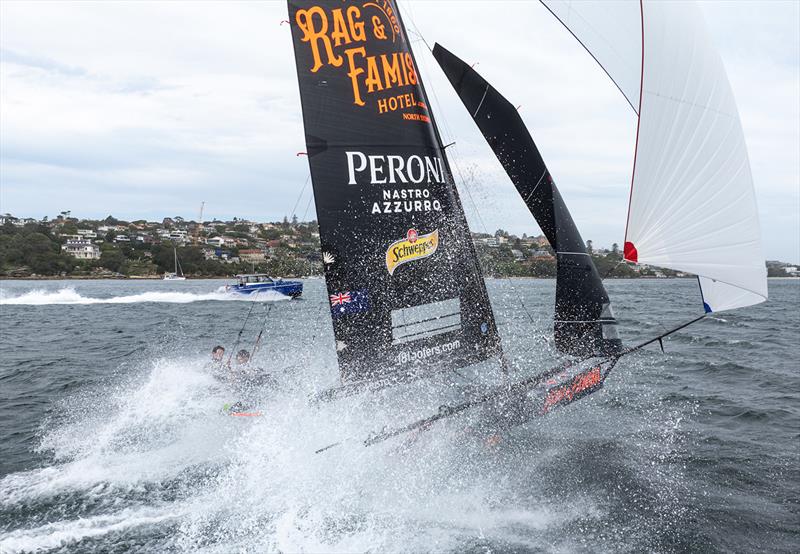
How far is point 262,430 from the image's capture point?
7.49m

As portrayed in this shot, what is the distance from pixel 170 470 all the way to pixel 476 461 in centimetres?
361

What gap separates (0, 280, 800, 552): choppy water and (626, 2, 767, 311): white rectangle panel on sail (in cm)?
249

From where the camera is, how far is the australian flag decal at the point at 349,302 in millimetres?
6828

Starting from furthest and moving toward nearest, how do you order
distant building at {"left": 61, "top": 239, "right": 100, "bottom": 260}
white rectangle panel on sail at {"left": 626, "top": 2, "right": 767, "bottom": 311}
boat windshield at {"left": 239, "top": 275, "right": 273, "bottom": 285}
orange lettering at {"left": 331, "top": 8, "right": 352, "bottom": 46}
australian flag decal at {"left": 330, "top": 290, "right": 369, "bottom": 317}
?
distant building at {"left": 61, "top": 239, "right": 100, "bottom": 260}, boat windshield at {"left": 239, "top": 275, "right": 273, "bottom": 285}, australian flag decal at {"left": 330, "top": 290, "right": 369, "bottom": 317}, orange lettering at {"left": 331, "top": 8, "right": 352, "bottom": 46}, white rectangle panel on sail at {"left": 626, "top": 2, "right": 767, "bottom": 311}

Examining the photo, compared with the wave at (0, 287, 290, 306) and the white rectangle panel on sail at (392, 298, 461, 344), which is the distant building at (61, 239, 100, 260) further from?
the white rectangle panel on sail at (392, 298, 461, 344)

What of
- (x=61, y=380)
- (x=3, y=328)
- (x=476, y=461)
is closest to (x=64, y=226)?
(x=3, y=328)

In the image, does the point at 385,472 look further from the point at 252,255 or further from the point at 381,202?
the point at 252,255

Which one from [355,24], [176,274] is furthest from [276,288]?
[176,274]

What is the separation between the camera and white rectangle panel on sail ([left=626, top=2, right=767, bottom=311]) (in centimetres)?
590

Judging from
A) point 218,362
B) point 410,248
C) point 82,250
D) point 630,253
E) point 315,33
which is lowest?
point 218,362

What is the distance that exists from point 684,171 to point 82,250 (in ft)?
369

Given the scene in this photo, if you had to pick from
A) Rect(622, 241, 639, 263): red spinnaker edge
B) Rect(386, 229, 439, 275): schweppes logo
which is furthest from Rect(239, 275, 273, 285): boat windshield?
Rect(622, 241, 639, 263): red spinnaker edge

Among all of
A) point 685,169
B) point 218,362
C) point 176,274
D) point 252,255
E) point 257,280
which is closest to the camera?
point 685,169

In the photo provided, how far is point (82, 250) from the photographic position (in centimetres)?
10238
